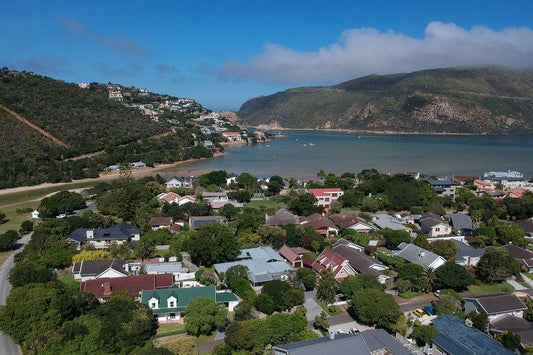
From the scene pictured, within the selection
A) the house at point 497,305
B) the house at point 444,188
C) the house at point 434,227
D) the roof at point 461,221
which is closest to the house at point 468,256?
the house at point 434,227

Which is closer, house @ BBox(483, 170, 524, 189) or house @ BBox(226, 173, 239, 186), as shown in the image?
house @ BBox(226, 173, 239, 186)

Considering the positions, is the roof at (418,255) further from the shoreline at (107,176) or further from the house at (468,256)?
the shoreline at (107,176)

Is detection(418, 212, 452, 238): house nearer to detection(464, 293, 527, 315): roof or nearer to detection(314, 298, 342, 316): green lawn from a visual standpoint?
detection(464, 293, 527, 315): roof

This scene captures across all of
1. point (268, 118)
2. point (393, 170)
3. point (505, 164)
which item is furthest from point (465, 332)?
point (268, 118)

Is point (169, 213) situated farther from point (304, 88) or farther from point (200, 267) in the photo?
point (304, 88)

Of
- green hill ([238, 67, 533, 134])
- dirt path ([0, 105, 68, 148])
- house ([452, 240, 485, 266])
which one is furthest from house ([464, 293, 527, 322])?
green hill ([238, 67, 533, 134])

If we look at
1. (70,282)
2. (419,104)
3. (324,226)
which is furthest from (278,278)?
(419,104)

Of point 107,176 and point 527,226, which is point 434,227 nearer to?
point 527,226
